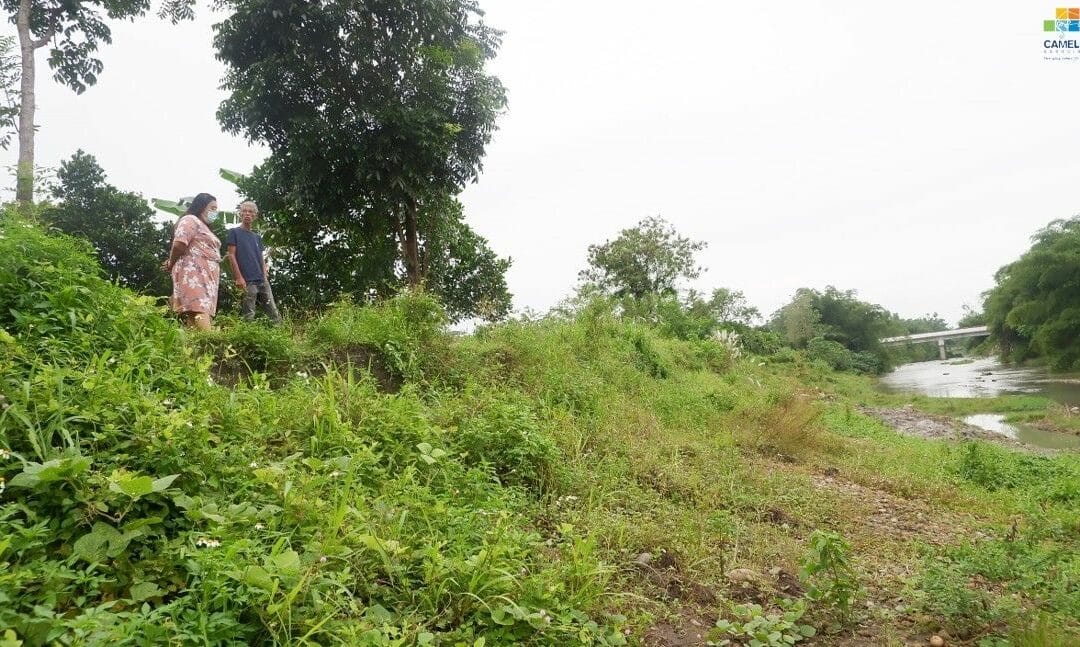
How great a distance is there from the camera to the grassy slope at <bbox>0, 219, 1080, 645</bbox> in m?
1.92

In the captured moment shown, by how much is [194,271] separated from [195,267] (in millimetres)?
38

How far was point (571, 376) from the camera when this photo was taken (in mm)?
6637

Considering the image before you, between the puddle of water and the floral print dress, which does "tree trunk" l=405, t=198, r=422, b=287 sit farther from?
the puddle of water

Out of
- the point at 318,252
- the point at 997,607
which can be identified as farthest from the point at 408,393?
the point at 318,252

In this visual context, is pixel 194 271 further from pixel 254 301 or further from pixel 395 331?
pixel 395 331

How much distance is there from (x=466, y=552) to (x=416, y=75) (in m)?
9.06

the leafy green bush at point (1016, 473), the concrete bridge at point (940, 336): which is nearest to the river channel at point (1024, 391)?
the leafy green bush at point (1016, 473)

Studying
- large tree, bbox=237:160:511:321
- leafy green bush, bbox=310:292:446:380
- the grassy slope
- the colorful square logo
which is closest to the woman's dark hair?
the grassy slope

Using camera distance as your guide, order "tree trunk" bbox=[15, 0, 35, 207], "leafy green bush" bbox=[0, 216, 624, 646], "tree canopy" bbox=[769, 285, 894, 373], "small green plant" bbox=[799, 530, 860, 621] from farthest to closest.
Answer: "tree canopy" bbox=[769, 285, 894, 373] < "tree trunk" bbox=[15, 0, 35, 207] < "small green plant" bbox=[799, 530, 860, 621] < "leafy green bush" bbox=[0, 216, 624, 646]

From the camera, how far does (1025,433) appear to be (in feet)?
40.1

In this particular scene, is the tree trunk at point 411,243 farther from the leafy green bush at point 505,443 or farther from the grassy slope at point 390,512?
the leafy green bush at point 505,443

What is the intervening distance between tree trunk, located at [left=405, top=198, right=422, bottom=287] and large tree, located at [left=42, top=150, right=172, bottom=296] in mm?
4755

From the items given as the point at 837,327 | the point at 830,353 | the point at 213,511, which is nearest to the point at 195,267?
the point at 213,511

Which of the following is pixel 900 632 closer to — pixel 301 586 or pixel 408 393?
pixel 301 586
